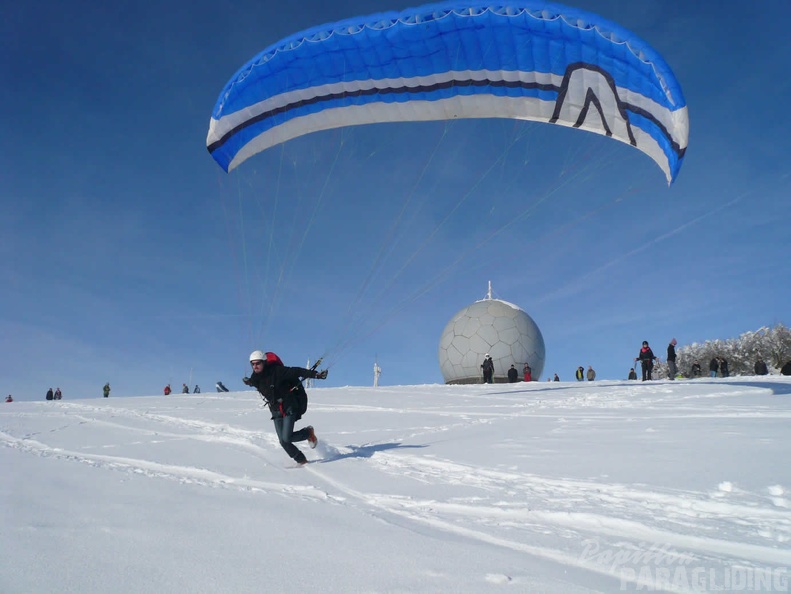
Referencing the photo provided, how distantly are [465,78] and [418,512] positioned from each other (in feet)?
30.1

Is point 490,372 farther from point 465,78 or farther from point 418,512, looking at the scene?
point 418,512

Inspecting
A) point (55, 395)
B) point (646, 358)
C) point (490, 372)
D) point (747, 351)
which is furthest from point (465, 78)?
point (747, 351)

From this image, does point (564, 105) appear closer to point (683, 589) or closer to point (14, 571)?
point (683, 589)

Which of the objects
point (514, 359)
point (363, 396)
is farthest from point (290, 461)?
point (514, 359)

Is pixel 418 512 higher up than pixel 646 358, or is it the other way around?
pixel 646 358

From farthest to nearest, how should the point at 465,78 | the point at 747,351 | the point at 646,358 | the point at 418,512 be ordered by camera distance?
the point at 747,351 → the point at 646,358 → the point at 465,78 → the point at 418,512

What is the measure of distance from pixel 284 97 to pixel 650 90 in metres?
7.04

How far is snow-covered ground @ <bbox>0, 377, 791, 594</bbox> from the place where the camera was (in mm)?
2375

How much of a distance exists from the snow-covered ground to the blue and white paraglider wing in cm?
563

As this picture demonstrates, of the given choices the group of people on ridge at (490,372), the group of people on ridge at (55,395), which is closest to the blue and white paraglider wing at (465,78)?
the group of people on ridge at (490,372)

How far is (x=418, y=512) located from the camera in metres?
3.63

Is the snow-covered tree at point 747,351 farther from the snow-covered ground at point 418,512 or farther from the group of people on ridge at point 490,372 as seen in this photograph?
the snow-covered ground at point 418,512

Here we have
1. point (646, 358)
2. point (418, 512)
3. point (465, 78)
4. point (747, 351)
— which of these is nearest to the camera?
point (418, 512)

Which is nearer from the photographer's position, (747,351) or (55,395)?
(55,395)
